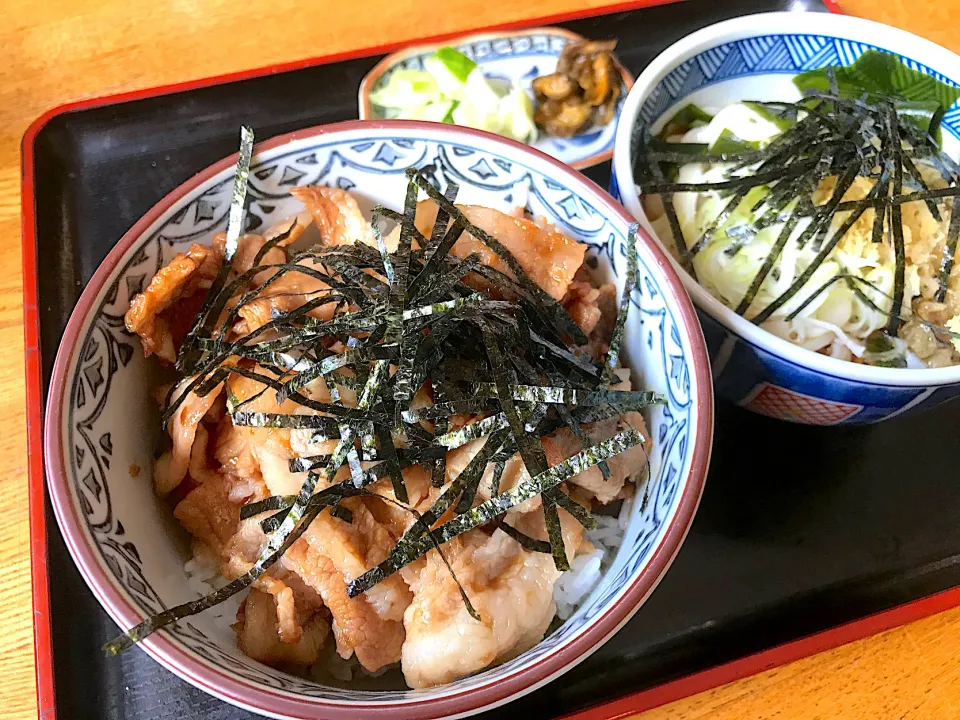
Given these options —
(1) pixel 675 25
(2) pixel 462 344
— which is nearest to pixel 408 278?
(2) pixel 462 344

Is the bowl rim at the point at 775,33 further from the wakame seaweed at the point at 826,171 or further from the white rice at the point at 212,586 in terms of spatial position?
the white rice at the point at 212,586

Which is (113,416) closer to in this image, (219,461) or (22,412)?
(219,461)

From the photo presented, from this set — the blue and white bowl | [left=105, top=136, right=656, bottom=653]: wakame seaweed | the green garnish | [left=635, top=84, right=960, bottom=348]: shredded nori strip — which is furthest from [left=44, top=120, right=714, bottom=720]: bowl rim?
the green garnish

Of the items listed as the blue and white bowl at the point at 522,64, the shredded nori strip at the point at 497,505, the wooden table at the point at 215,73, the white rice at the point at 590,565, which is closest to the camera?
the shredded nori strip at the point at 497,505

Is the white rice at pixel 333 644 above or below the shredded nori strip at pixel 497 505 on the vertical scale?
below

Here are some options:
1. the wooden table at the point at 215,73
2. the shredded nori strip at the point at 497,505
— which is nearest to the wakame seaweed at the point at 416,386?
the shredded nori strip at the point at 497,505
